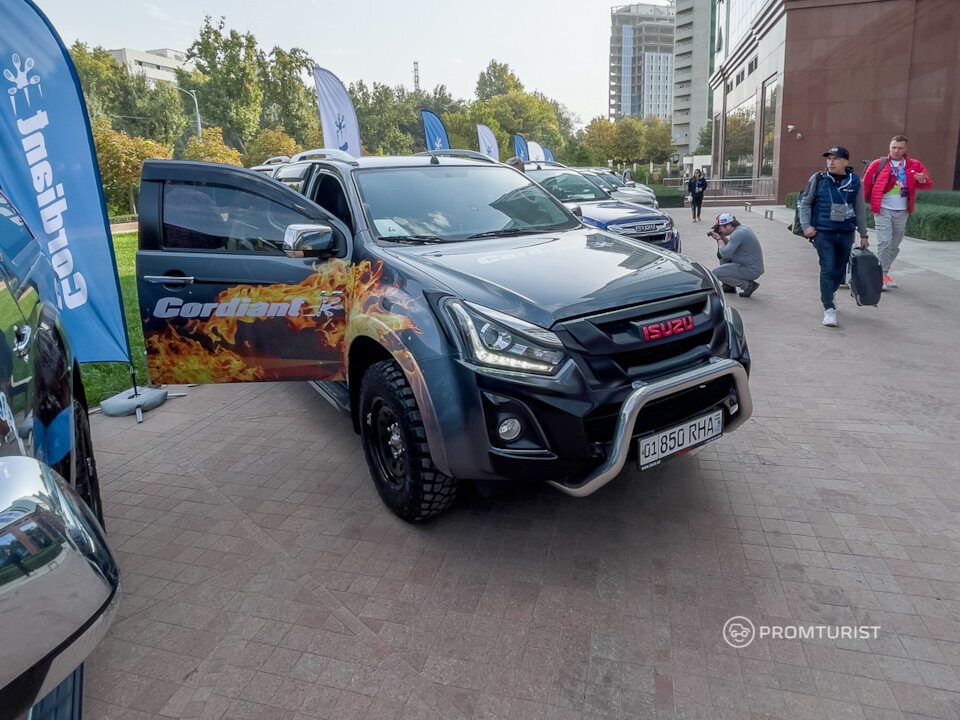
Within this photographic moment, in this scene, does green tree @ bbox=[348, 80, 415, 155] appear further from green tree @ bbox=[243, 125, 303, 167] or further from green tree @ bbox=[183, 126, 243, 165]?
green tree @ bbox=[183, 126, 243, 165]

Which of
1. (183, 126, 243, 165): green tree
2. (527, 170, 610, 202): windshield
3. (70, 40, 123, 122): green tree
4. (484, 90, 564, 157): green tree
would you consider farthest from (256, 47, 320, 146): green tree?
(527, 170, 610, 202): windshield

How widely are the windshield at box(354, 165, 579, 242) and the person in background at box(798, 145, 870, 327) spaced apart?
353cm

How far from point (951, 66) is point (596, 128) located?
5736 cm

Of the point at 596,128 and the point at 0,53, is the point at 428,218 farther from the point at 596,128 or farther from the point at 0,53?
the point at 596,128

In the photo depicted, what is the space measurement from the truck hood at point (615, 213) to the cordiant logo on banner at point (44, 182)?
660 cm

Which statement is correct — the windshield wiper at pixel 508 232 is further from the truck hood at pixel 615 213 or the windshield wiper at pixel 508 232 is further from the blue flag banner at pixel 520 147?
the blue flag banner at pixel 520 147

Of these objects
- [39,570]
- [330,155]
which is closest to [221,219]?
[330,155]

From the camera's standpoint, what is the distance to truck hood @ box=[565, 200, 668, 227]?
10164mm

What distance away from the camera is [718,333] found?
3.38 meters

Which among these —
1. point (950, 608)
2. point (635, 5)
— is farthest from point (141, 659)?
point (635, 5)

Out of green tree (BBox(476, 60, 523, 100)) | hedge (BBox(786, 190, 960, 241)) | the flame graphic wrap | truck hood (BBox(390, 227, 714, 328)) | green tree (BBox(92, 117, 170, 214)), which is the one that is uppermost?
green tree (BBox(476, 60, 523, 100))

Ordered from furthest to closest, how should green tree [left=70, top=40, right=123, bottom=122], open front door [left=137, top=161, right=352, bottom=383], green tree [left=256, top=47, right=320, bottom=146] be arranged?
1. green tree [left=256, top=47, right=320, bottom=146]
2. green tree [left=70, top=40, right=123, bottom=122]
3. open front door [left=137, top=161, right=352, bottom=383]

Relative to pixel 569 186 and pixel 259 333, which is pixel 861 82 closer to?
pixel 569 186

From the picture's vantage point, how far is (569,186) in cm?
1291
